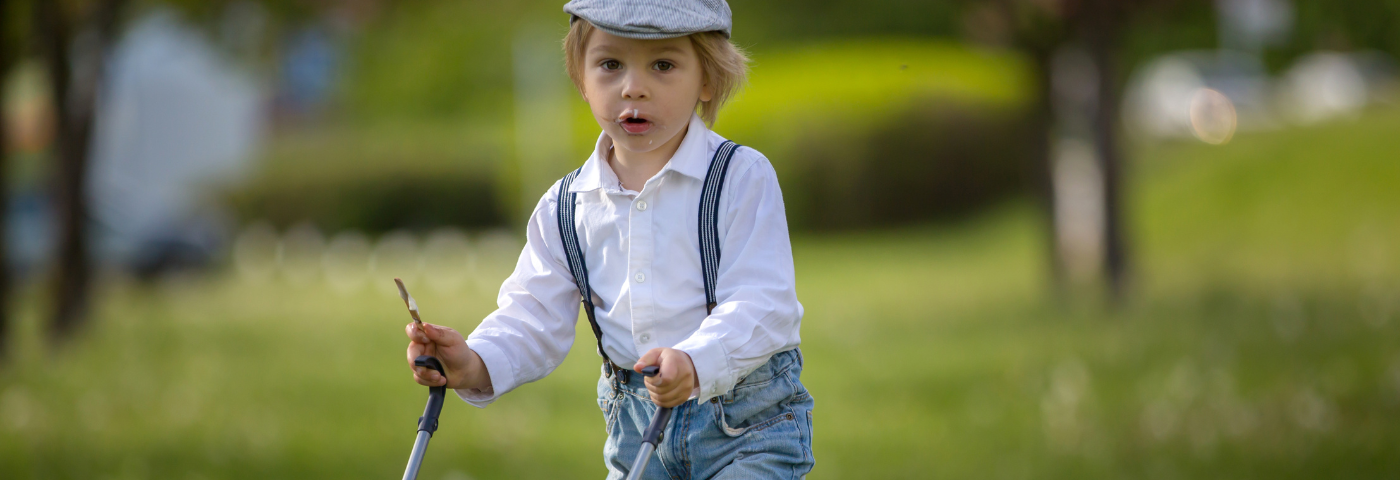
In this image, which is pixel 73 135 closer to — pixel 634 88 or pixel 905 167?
pixel 634 88

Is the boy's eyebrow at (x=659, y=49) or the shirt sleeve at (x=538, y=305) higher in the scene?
the boy's eyebrow at (x=659, y=49)

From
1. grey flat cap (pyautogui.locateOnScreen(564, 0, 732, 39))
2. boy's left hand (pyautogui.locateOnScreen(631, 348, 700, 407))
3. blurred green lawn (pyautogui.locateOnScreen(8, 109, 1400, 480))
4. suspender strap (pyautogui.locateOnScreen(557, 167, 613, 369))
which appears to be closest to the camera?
boy's left hand (pyautogui.locateOnScreen(631, 348, 700, 407))

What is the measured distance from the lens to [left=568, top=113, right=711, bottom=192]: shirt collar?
8.20 ft

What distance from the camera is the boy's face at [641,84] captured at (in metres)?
2.45

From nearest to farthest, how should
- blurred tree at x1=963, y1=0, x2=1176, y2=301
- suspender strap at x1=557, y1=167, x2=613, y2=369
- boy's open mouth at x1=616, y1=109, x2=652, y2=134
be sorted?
Answer: boy's open mouth at x1=616, y1=109, x2=652, y2=134, suspender strap at x1=557, y1=167, x2=613, y2=369, blurred tree at x1=963, y1=0, x2=1176, y2=301

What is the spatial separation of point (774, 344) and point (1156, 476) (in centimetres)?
301

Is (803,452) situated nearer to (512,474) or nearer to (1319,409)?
(512,474)

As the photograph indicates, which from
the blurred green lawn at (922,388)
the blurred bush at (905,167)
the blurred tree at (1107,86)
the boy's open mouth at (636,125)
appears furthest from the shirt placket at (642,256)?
the blurred bush at (905,167)

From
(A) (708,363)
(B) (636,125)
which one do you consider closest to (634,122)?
(B) (636,125)

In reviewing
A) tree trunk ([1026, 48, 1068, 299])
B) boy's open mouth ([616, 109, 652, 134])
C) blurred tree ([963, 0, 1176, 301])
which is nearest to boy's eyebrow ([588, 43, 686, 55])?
boy's open mouth ([616, 109, 652, 134])

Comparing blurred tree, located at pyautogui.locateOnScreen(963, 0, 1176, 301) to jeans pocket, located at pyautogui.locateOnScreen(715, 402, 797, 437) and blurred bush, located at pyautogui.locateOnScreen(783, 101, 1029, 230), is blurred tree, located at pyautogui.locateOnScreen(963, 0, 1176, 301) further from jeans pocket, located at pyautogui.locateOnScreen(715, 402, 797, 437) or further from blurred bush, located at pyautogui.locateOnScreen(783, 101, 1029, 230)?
blurred bush, located at pyautogui.locateOnScreen(783, 101, 1029, 230)

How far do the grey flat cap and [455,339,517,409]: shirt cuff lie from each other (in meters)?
0.65

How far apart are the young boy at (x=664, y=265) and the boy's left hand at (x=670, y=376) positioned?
76mm

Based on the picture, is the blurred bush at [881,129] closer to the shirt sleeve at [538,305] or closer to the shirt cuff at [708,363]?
the shirt sleeve at [538,305]
